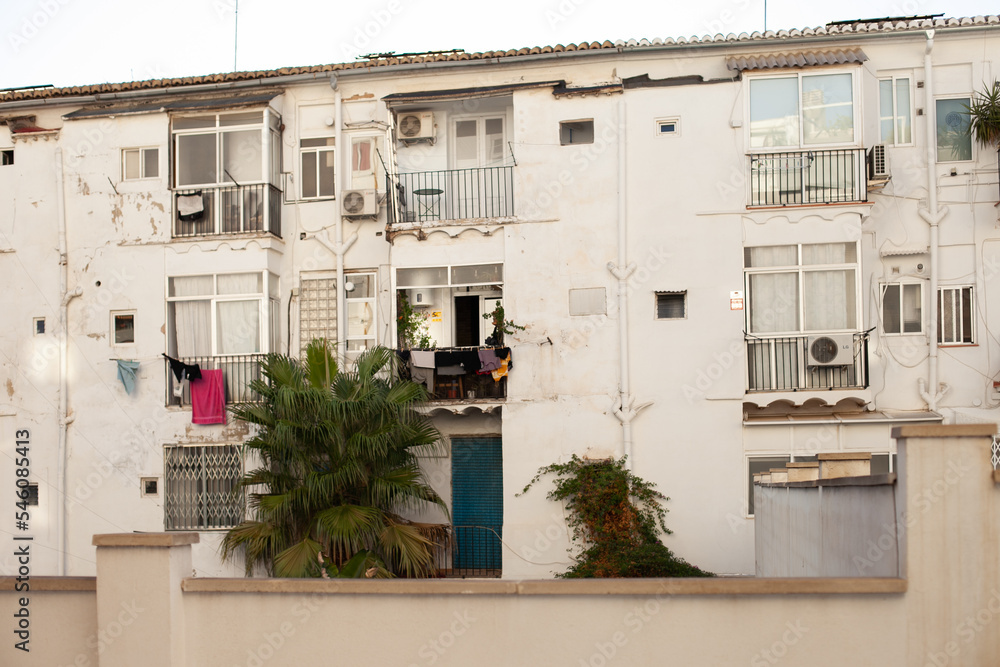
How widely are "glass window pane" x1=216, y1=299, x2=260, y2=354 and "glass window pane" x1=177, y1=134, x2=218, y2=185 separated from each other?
262 centimetres

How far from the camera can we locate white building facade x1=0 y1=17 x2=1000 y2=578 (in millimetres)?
17281

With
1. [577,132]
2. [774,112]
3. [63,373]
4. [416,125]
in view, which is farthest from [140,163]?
[774,112]

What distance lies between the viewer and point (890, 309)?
58.9 ft

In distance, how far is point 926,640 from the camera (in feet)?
24.3

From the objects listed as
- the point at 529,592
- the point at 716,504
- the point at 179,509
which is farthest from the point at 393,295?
the point at 529,592

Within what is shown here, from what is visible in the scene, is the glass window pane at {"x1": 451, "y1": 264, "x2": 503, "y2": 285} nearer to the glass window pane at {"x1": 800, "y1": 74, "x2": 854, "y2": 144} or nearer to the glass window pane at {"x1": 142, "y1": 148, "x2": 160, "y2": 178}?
the glass window pane at {"x1": 800, "y1": 74, "x2": 854, "y2": 144}

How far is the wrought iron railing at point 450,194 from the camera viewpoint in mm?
18781

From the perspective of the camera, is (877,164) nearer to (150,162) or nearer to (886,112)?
(886,112)

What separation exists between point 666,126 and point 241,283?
8846mm

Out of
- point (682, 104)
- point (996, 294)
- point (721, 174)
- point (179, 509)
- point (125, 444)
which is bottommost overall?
point (179, 509)

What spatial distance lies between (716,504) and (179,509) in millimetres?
10250

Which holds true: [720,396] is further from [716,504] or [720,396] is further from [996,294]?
[996,294]

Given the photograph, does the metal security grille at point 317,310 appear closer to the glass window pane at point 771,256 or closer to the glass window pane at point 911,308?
the glass window pane at point 771,256

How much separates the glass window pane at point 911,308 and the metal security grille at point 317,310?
11.0 m
